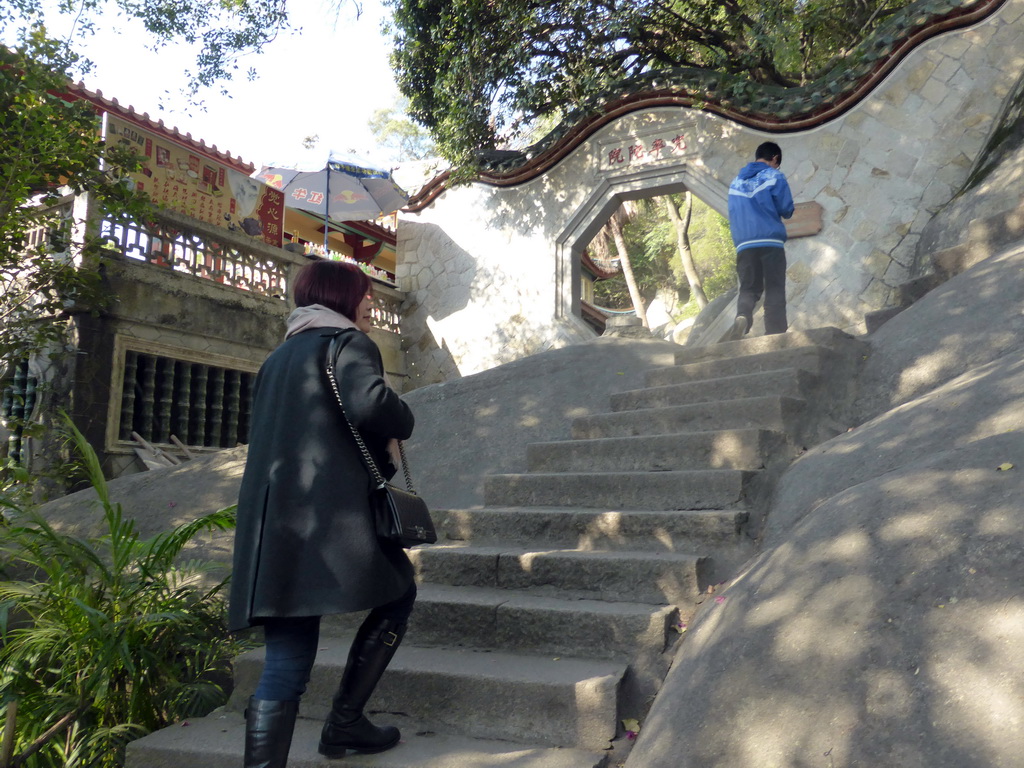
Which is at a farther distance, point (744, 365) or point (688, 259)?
point (688, 259)

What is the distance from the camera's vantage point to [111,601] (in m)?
3.43

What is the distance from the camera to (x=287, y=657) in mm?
2330

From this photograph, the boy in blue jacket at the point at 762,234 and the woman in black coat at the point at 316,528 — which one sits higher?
the boy in blue jacket at the point at 762,234

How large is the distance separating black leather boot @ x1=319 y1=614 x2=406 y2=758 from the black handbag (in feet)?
1.07

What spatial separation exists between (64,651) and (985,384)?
3925 millimetres

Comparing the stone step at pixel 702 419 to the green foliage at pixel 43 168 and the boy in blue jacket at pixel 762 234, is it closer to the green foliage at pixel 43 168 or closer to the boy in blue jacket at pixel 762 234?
the boy in blue jacket at pixel 762 234

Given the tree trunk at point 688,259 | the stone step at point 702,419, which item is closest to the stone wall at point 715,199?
the stone step at point 702,419

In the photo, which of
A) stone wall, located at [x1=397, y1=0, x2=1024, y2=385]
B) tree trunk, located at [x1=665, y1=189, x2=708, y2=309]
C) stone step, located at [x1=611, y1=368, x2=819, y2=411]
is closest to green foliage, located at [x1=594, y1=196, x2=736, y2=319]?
tree trunk, located at [x1=665, y1=189, x2=708, y2=309]

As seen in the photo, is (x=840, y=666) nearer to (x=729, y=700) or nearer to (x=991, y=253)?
(x=729, y=700)

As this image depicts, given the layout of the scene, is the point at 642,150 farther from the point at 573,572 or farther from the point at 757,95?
the point at 573,572

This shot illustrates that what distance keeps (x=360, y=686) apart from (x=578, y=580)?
A: 1174 mm

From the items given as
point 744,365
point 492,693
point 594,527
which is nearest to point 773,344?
point 744,365

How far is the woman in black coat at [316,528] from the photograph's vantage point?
90.6 inches

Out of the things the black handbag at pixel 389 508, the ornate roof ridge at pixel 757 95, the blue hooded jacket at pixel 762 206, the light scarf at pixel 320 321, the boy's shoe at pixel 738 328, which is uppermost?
the ornate roof ridge at pixel 757 95
